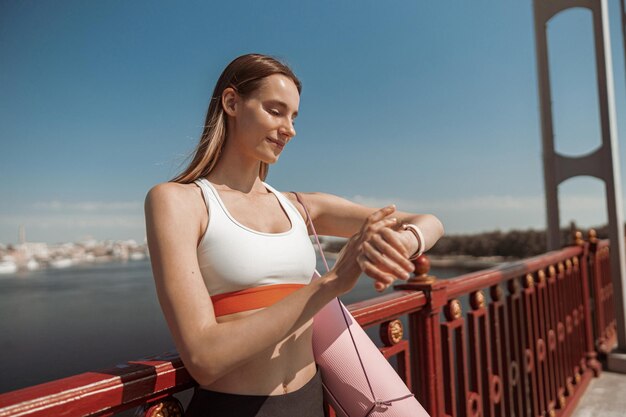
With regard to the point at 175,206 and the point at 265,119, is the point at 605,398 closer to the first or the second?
the point at 265,119

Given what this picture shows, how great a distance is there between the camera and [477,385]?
7.20 feet

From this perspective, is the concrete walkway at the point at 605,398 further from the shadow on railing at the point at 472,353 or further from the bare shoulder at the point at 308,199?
the bare shoulder at the point at 308,199

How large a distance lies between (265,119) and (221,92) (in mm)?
159

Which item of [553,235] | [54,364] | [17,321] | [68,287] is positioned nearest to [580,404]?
[553,235]

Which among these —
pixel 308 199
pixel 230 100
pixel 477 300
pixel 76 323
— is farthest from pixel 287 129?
pixel 76 323

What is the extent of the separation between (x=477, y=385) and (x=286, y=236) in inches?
62.9

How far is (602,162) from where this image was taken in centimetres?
420

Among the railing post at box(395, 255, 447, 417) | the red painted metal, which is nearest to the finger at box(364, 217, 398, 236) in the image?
the railing post at box(395, 255, 447, 417)

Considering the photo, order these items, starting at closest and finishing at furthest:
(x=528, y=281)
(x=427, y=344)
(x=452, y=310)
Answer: (x=427, y=344)
(x=452, y=310)
(x=528, y=281)

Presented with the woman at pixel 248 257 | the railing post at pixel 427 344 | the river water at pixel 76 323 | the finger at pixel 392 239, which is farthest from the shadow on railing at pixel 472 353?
the river water at pixel 76 323

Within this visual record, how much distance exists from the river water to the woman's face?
6.97m

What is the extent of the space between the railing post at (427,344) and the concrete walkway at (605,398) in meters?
2.20

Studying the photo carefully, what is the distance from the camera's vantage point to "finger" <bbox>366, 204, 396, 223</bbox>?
3.14ft

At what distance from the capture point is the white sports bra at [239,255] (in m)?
0.99
